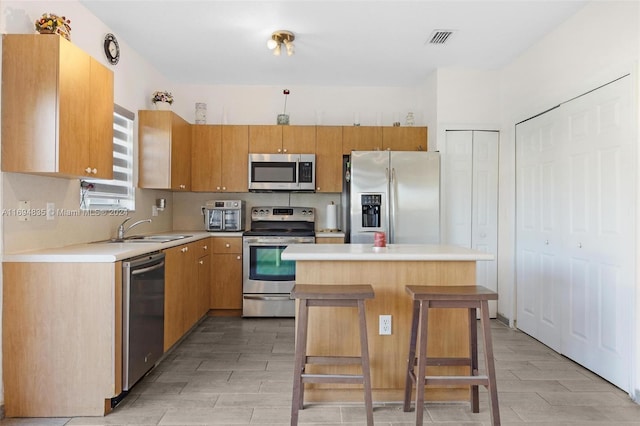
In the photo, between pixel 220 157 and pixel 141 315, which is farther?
pixel 220 157

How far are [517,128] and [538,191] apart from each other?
2.42 ft

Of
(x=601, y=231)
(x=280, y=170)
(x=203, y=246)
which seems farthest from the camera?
(x=280, y=170)

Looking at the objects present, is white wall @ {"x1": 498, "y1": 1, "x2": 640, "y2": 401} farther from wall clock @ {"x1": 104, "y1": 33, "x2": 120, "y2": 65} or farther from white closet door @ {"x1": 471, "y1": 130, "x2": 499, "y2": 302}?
wall clock @ {"x1": 104, "y1": 33, "x2": 120, "y2": 65}

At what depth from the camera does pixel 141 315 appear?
2494mm

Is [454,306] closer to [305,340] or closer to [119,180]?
[305,340]

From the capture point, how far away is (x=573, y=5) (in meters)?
2.92

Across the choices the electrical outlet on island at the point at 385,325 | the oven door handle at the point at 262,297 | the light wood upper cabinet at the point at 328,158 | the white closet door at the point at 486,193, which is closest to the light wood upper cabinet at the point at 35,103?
the electrical outlet on island at the point at 385,325

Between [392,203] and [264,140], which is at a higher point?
[264,140]

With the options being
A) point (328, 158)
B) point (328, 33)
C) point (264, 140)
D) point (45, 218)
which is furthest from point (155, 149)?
point (328, 33)

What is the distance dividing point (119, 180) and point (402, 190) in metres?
2.68

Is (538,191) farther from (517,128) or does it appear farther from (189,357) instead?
(189,357)

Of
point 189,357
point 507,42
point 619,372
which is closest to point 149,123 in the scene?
point 189,357

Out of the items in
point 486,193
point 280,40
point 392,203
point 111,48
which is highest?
point 280,40

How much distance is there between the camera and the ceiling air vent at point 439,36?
10.9 ft
